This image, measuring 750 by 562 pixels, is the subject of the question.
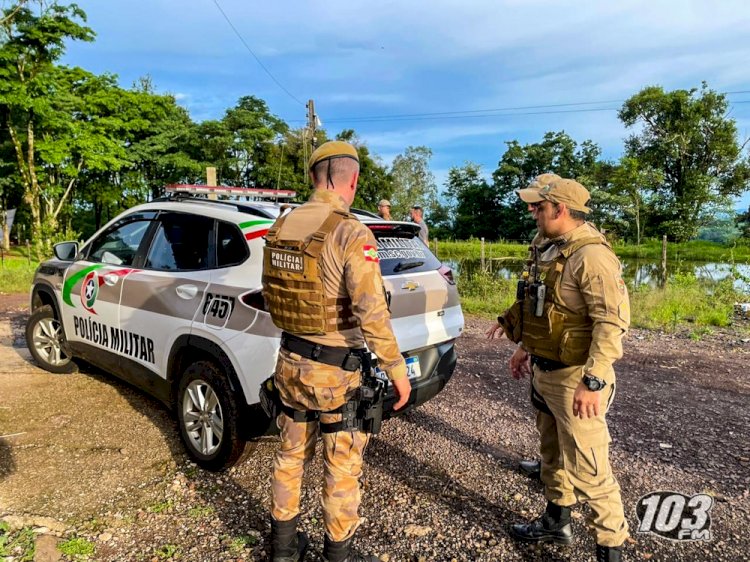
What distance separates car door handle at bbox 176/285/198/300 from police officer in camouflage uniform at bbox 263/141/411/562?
1032 mm

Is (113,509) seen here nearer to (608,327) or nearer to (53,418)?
(53,418)

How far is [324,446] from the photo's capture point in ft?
6.93

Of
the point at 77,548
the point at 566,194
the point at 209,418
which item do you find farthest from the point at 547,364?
the point at 77,548

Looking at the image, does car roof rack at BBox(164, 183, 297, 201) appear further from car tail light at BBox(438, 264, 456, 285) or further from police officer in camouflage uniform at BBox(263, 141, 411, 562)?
police officer in camouflage uniform at BBox(263, 141, 411, 562)

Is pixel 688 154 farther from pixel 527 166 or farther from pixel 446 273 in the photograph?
pixel 446 273

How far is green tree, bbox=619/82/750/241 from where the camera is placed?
130 ft

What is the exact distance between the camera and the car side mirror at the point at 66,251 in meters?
4.40

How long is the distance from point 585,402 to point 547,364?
0.31 m

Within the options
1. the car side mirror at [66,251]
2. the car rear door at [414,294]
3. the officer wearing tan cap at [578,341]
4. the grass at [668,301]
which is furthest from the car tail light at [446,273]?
the grass at [668,301]

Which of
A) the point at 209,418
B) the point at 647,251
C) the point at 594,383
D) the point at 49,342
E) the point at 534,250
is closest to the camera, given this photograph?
the point at 594,383

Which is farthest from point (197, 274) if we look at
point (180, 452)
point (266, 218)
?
point (180, 452)

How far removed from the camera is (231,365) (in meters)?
2.76

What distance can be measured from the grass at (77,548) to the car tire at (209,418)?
750 millimetres

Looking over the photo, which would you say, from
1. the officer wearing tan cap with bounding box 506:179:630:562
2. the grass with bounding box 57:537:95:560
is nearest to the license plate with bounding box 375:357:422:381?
the officer wearing tan cap with bounding box 506:179:630:562
